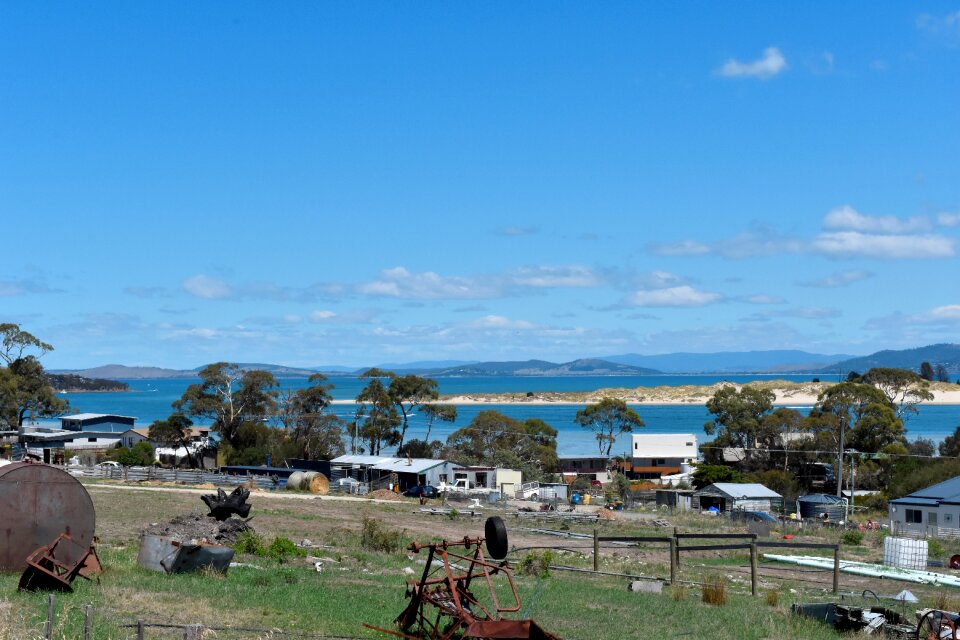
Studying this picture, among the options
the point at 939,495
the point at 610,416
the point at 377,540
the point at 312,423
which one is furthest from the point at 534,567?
the point at 610,416

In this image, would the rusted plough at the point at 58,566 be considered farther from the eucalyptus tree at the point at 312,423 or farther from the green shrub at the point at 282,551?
the eucalyptus tree at the point at 312,423

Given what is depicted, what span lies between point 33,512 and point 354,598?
239 inches

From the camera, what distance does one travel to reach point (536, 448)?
98.9 m

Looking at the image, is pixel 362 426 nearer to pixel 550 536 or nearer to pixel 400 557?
pixel 550 536

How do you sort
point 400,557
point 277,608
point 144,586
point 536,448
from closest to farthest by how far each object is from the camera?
point 277,608 < point 144,586 < point 400,557 < point 536,448

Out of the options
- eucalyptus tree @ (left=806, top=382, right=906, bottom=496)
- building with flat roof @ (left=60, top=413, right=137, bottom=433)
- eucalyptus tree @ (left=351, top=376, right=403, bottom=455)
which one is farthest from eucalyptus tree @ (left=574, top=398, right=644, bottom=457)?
building with flat roof @ (left=60, top=413, right=137, bottom=433)

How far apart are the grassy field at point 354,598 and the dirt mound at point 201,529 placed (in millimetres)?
1052

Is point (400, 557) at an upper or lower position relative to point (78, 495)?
lower

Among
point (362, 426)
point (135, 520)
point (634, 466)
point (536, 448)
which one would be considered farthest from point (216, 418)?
point (135, 520)

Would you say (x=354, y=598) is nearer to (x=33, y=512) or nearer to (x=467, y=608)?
(x=33, y=512)

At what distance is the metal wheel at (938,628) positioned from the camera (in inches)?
621

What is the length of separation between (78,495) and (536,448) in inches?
3181

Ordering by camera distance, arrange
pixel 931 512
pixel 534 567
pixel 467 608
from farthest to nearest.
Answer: pixel 931 512 → pixel 534 567 → pixel 467 608

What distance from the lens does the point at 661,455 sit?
4001 inches
